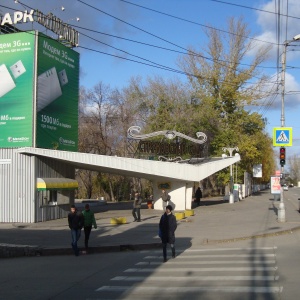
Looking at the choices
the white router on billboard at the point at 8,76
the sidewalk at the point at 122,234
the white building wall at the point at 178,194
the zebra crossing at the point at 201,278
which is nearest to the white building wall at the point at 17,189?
the sidewalk at the point at 122,234

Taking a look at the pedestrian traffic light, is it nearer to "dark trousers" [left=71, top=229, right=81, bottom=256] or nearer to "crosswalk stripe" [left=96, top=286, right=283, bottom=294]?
"dark trousers" [left=71, top=229, right=81, bottom=256]

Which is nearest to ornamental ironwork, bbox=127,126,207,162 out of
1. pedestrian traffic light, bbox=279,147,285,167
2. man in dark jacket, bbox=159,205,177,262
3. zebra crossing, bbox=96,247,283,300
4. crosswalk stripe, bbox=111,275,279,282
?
pedestrian traffic light, bbox=279,147,285,167

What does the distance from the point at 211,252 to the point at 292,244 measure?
3464mm

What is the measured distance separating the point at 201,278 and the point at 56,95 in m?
20.9

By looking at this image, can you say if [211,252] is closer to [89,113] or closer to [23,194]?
[23,194]

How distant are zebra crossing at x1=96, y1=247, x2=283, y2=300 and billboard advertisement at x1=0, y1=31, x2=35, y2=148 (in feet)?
48.1

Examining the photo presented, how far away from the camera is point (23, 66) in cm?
2744

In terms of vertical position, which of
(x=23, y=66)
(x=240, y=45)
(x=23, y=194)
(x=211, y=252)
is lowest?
(x=211, y=252)

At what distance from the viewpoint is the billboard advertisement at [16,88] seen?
27.2m

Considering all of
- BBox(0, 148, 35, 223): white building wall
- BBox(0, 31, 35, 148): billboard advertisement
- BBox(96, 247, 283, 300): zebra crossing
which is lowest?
BBox(96, 247, 283, 300): zebra crossing

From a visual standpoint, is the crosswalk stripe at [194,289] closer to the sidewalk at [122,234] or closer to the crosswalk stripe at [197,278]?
the crosswalk stripe at [197,278]

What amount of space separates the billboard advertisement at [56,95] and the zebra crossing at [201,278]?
1513 cm

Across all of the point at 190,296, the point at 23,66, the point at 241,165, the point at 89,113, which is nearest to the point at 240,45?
the point at 241,165

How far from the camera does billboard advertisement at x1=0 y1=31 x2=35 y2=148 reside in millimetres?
27250
